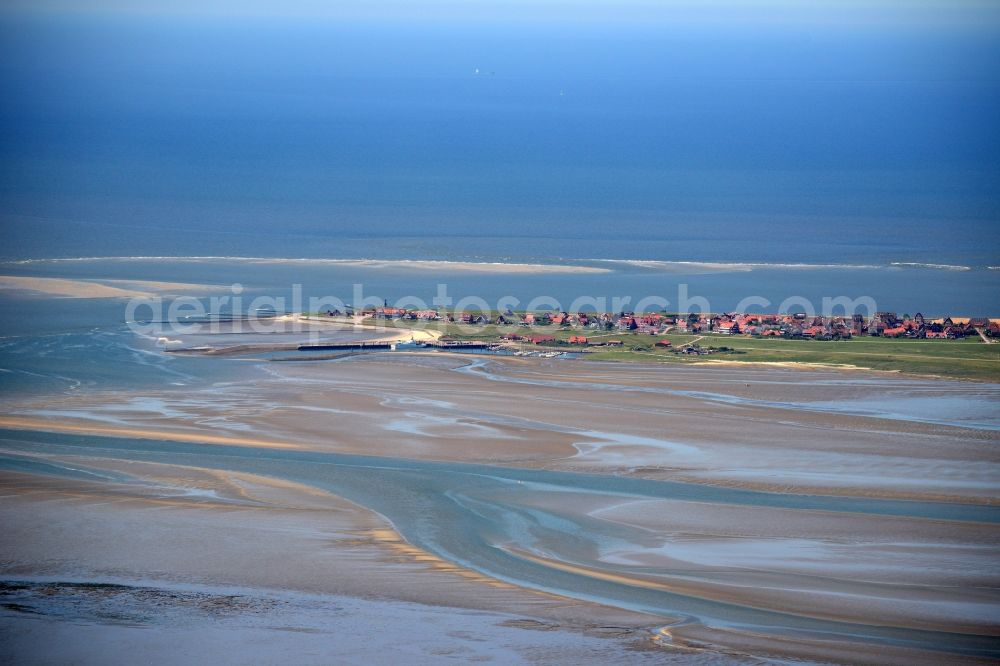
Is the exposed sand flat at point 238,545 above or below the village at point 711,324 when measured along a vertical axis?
below

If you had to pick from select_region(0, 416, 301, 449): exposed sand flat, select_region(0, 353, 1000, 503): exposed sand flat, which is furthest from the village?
select_region(0, 416, 301, 449): exposed sand flat

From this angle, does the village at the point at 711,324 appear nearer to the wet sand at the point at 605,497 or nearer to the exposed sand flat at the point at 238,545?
the wet sand at the point at 605,497

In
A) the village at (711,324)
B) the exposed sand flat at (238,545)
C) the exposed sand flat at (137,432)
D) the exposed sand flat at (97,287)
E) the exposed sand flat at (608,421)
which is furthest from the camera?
the exposed sand flat at (97,287)

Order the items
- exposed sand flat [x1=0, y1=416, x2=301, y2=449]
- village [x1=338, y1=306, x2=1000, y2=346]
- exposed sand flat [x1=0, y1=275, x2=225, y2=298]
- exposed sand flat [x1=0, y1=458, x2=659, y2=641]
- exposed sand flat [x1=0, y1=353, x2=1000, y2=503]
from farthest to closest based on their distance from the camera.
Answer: exposed sand flat [x1=0, y1=275, x2=225, y2=298]
village [x1=338, y1=306, x2=1000, y2=346]
exposed sand flat [x1=0, y1=416, x2=301, y2=449]
exposed sand flat [x1=0, y1=353, x2=1000, y2=503]
exposed sand flat [x1=0, y1=458, x2=659, y2=641]

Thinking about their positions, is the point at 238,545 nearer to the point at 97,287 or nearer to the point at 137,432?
the point at 137,432

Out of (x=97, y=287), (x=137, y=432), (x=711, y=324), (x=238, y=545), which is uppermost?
(x=97, y=287)

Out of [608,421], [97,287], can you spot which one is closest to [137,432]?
[608,421]

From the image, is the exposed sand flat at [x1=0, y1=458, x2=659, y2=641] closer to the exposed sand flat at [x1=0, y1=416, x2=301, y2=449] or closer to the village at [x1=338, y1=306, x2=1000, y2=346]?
the exposed sand flat at [x1=0, y1=416, x2=301, y2=449]

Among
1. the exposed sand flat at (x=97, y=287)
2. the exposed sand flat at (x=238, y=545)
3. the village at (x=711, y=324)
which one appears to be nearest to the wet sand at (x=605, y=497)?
the exposed sand flat at (x=238, y=545)
